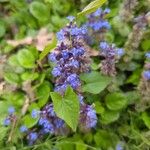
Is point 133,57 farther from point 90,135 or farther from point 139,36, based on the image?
point 90,135

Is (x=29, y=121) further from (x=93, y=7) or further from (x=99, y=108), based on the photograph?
(x=93, y=7)

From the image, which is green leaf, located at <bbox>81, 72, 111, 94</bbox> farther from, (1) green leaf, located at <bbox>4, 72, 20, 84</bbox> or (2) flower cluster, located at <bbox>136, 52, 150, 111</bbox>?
(1) green leaf, located at <bbox>4, 72, 20, 84</bbox>

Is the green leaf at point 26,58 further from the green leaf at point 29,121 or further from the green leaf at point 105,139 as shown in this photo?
the green leaf at point 105,139

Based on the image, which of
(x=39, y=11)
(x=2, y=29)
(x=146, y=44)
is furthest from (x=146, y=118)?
(x=2, y=29)

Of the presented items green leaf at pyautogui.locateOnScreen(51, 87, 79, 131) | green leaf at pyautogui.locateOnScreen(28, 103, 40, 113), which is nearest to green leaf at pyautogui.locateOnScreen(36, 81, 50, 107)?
green leaf at pyautogui.locateOnScreen(28, 103, 40, 113)

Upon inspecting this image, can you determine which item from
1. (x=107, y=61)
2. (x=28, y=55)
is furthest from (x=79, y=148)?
(x=28, y=55)
